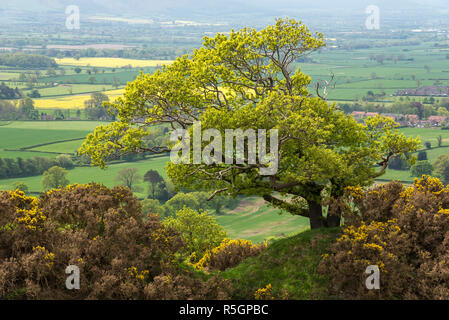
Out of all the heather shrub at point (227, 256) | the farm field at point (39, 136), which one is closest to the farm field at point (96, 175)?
the farm field at point (39, 136)

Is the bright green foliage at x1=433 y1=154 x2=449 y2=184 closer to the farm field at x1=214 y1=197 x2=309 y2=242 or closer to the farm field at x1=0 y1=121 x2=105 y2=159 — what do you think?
the farm field at x1=214 y1=197 x2=309 y2=242

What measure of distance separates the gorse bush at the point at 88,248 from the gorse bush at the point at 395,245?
18.3 ft

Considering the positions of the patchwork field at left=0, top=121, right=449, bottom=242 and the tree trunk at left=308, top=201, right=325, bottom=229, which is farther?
the patchwork field at left=0, top=121, right=449, bottom=242

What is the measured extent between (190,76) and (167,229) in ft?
32.6

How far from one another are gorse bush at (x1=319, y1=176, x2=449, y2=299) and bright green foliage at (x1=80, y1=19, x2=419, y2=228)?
9.23 feet

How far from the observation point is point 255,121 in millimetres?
26406

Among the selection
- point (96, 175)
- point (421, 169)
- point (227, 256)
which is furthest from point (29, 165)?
point (227, 256)

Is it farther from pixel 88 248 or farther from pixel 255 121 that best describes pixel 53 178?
pixel 88 248

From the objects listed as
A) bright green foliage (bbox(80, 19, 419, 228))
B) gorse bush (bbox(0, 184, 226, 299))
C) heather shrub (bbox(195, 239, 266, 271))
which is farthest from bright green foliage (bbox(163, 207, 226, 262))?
gorse bush (bbox(0, 184, 226, 299))

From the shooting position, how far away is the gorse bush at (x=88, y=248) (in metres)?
20.9

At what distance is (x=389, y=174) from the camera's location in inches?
4818

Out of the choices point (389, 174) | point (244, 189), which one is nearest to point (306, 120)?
point (244, 189)

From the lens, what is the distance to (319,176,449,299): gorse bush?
2128cm

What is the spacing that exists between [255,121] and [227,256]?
9.31 metres
